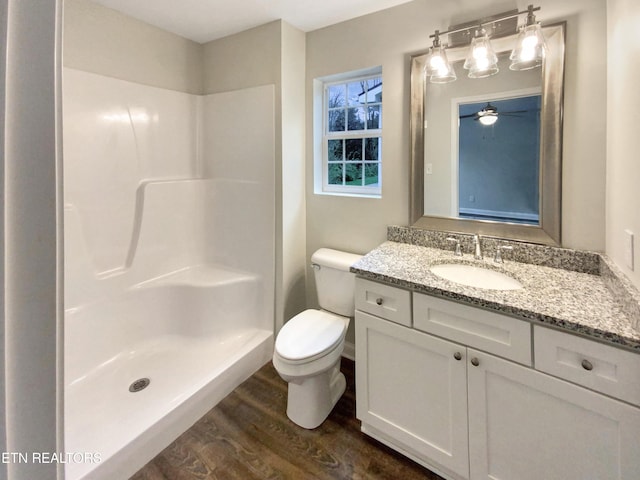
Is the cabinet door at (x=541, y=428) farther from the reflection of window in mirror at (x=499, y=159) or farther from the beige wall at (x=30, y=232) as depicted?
the beige wall at (x=30, y=232)

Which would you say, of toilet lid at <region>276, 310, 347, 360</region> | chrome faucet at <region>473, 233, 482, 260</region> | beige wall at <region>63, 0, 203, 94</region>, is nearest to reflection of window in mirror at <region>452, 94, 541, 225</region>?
chrome faucet at <region>473, 233, 482, 260</region>

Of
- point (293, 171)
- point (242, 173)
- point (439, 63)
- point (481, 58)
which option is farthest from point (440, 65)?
point (242, 173)

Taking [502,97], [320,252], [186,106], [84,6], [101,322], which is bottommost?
[101,322]

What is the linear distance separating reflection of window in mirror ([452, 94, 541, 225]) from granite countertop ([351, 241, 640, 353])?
0.27 meters

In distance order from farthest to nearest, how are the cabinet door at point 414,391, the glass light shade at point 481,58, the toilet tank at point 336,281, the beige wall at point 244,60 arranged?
the beige wall at point 244,60 < the toilet tank at point 336,281 < the glass light shade at point 481,58 < the cabinet door at point 414,391

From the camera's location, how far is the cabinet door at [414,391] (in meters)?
1.30

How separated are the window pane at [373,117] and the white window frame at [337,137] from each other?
0.13 feet

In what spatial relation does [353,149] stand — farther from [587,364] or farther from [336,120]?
[587,364]

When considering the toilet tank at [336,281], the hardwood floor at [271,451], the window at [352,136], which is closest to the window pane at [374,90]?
the window at [352,136]

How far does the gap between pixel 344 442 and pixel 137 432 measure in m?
0.97

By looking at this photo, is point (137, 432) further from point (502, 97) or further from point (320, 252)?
point (502, 97)

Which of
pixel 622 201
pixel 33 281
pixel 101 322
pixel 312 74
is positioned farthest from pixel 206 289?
pixel 622 201

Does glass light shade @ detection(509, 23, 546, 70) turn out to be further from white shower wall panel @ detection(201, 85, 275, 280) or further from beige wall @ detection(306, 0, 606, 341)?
white shower wall panel @ detection(201, 85, 275, 280)

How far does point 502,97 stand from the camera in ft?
5.34
